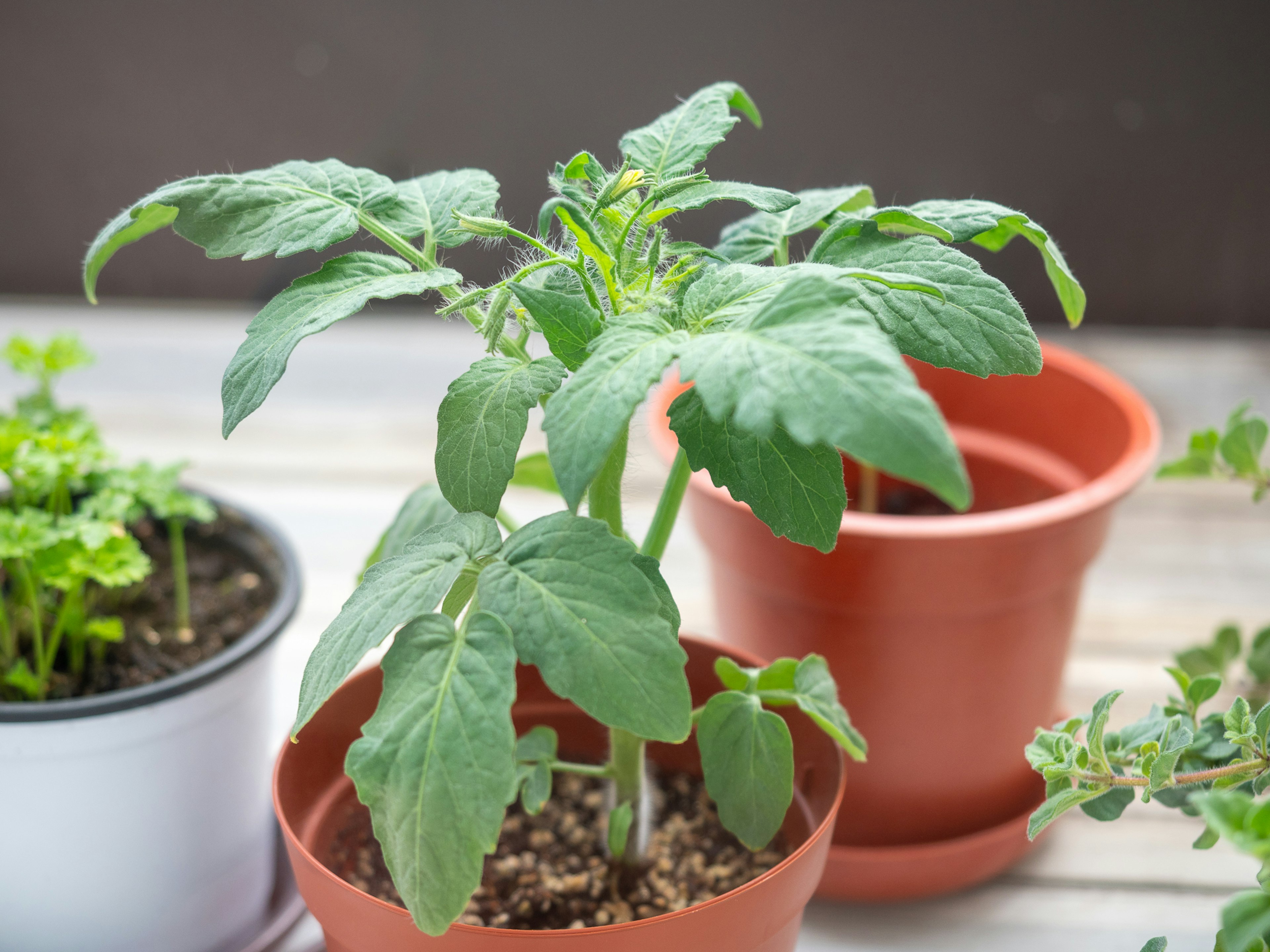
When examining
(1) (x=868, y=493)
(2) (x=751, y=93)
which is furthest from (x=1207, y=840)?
(2) (x=751, y=93)

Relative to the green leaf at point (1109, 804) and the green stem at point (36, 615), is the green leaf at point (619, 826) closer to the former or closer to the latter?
the green leaf at point (1109, 804)

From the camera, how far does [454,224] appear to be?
0.62m

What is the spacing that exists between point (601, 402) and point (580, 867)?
1.38 ft

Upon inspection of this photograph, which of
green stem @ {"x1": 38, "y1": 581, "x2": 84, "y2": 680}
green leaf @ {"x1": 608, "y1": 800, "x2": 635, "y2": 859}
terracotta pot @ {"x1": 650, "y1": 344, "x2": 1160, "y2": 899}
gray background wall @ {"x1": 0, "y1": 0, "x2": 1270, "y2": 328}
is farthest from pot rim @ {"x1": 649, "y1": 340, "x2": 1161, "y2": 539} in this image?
gray background wall @ {"x1": 0, "y1": 0, "x2": 1270, "y2": 328}

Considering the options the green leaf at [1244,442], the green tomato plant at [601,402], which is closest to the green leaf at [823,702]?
the green tomato plant at [601,402]

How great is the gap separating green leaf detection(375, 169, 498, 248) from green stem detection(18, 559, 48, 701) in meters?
0.39

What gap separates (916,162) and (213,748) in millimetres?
1473

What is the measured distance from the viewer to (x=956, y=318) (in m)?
0.54

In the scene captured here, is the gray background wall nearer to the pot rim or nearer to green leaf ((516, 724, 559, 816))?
the pot rim

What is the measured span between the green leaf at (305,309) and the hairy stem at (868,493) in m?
0.61

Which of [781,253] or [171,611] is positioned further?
[171,611]

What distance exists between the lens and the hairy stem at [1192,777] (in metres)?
0.53

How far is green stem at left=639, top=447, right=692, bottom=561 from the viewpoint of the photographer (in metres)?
0.63

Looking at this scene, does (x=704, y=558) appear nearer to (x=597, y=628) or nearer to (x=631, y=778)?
(x=631, y=778)
